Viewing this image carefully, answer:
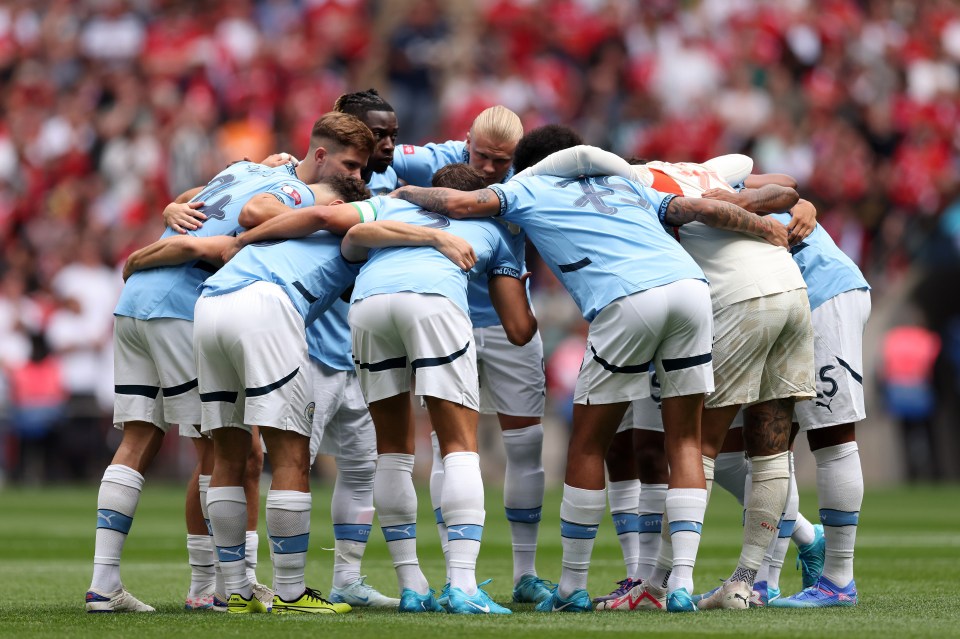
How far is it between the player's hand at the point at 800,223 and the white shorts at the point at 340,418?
239 cm

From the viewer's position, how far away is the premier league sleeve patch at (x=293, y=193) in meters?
7.18

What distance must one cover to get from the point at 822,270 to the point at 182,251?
3.21m

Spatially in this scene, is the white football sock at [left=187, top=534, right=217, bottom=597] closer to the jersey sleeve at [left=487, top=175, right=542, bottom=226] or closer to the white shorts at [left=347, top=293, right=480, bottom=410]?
the white shorts at [left=347, top=293, right=480, bottom=410]

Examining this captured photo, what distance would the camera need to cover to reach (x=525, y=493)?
25.7 feet

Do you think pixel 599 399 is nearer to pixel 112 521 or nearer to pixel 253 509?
pixel 253 509

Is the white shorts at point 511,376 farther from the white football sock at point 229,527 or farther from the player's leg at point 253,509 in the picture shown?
the white football sock at point 229,527

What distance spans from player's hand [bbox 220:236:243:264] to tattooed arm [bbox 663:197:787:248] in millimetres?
2068

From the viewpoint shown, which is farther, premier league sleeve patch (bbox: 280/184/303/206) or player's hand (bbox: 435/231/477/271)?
premier league sleeve patch (bbox: 280/184/303/206)

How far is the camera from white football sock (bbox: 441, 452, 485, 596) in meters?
6.50

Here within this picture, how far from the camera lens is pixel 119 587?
6.99 m

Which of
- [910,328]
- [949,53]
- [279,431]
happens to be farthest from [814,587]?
[949,53]

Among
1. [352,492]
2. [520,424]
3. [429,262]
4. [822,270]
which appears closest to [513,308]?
[429,262]

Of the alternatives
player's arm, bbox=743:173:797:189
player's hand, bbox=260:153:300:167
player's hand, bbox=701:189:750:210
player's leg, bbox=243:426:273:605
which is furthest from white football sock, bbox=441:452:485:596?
player's arm, bbox=743:173:797:189

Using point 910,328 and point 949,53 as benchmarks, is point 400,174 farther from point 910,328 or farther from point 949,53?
point 949,53
